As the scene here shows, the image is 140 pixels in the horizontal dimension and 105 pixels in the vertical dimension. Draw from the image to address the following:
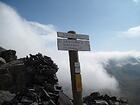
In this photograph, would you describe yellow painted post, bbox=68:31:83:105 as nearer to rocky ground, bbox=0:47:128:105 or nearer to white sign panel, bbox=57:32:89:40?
white sign panel, bbox=57:32:89:40

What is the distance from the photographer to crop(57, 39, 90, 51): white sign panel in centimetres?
1218

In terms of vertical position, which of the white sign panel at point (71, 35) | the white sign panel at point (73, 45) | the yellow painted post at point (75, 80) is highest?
the white sign panel at point (71, 35)

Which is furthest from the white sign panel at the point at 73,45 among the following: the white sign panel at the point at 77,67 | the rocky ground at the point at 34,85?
the rocky ground at the point at 34,85

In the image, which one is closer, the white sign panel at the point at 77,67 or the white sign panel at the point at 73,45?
the white sign panel at the point at 73,45

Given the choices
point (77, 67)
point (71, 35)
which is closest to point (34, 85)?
point (77, 67)

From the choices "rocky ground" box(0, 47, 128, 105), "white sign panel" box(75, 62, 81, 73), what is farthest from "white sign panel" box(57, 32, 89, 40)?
"rocky ground" box(0, 47, 128, 105)

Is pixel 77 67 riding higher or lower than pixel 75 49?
lower

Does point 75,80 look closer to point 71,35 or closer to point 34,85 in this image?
point 71,35

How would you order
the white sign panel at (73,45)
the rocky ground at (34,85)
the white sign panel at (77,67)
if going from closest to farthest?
1. the white sign panel at (73,45)
2. the white sign panel at (77,67)
3. the rocky ground at (34,85)

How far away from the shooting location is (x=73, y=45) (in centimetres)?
1269

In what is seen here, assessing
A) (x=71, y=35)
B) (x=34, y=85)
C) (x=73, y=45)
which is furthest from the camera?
(x=34, y=85)

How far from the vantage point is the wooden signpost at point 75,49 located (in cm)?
1235

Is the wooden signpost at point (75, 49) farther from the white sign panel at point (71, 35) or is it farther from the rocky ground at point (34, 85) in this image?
the rocky ground at point (34, 85)

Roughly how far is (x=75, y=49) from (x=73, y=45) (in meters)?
0.21
